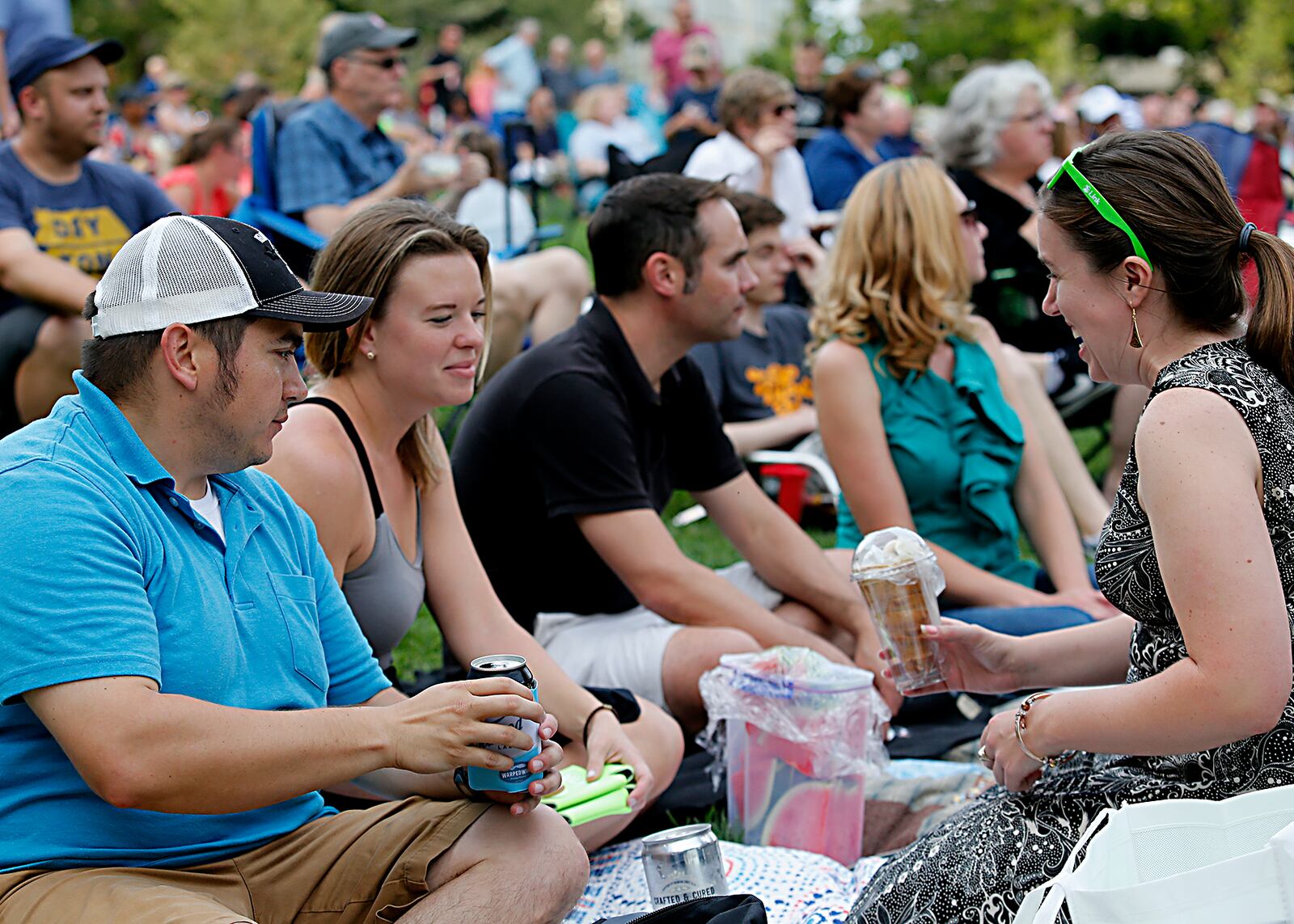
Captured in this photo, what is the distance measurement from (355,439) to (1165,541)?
5.72 feet

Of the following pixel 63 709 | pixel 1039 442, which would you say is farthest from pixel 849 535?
pixel 63 709

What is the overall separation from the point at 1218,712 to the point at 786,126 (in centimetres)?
620

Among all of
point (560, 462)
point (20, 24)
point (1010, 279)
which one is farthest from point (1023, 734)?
point (20, 24)

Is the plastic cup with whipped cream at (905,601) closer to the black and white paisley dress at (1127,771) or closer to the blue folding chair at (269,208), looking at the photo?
the black and white paisley dress at (1127,771)

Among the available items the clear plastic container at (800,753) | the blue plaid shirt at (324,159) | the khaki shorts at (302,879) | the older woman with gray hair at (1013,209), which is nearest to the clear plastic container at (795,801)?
the clear plastic container at (800,753)

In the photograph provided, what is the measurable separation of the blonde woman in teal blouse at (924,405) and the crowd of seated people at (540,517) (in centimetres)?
1

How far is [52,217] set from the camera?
509 centimetres

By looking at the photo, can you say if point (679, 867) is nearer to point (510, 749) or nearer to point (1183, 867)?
point (510, 749)

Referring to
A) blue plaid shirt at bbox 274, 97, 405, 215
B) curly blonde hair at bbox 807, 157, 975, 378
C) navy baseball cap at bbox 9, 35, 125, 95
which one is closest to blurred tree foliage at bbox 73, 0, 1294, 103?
blue plaid shirt at bbox 274, 97, 405, 215

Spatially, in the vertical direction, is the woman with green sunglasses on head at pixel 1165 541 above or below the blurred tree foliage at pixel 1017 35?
above

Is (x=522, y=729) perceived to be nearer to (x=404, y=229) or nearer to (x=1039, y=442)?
(x=404, y=229)

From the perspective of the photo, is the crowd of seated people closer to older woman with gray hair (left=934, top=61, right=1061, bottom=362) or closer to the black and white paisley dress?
the black and white paisley dress

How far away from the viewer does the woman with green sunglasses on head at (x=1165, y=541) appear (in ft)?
6.44

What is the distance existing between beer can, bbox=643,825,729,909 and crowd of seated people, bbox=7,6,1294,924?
0.22m
